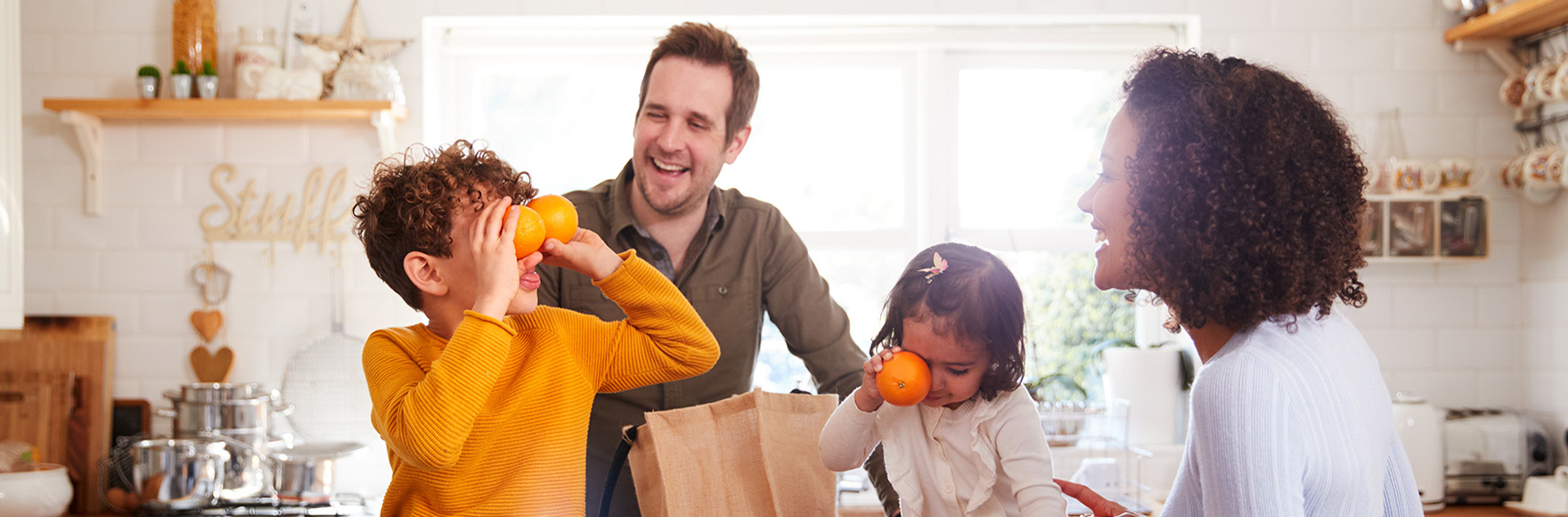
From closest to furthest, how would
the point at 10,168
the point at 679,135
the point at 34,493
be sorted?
1. the point at 679,135
2. the point at 10,168
3. the point at 34,493

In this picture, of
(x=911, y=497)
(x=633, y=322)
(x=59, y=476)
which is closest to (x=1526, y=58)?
(x=911, y=497)

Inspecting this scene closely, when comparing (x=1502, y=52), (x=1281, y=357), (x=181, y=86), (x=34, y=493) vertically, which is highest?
(x=1502, y=52)

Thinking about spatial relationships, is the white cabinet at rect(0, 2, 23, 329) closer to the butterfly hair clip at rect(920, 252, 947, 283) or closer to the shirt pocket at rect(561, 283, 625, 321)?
the shirt pocket at rect(561, 283, 625, 321)

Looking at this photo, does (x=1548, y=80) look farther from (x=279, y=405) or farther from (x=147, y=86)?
(x=147, y=86)

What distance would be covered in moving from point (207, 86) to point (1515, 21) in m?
3.08

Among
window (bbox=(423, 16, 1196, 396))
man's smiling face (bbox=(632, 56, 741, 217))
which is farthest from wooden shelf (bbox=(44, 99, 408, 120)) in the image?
man's smiling face (bbox=(632, 56, 741, 217))

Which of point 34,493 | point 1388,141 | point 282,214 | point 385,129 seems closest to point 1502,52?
point 1388,141

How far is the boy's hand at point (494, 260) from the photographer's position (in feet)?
3.51

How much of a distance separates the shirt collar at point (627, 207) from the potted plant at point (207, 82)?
4.48ft

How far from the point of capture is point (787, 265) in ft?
5.60

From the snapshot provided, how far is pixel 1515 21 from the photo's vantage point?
7.88 feet

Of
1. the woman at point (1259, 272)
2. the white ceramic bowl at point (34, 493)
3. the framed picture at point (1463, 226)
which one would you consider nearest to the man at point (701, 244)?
the woman at point (1259, 272)

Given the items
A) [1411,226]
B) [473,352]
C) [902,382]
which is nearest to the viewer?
[473,352]

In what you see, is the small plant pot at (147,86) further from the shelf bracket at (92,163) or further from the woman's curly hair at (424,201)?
the woman's curly hair at (424,201)
